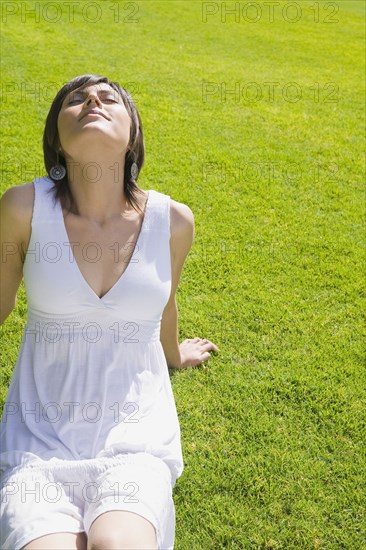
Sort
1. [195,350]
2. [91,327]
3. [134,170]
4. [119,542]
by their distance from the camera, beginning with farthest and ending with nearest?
[195,350]
[134,170]
[91,327]
[119,542]

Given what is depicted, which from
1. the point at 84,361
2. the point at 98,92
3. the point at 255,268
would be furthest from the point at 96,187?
the point at 255,268

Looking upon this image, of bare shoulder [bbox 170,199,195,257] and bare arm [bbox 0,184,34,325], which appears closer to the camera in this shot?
bare arm [bbox 0,184,34,325]

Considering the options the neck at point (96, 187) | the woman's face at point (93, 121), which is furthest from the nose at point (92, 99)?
the neck at point (96, 187)

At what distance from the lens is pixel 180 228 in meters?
2.91

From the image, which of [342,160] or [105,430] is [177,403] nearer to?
[105,430]

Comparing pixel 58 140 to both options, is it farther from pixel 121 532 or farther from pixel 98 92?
pixel 121 532

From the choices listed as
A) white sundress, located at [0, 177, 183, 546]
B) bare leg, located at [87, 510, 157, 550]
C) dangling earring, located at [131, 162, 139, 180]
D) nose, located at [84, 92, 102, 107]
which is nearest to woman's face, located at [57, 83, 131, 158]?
nose, located at [84, 92, 102, 107]

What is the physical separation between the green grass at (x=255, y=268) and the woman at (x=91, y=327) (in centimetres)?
76

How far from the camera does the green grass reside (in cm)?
315

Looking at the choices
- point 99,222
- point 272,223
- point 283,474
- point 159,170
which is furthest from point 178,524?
point 159,170

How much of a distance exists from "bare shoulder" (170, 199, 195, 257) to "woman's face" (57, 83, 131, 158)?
1.20 feet

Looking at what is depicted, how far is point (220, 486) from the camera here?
3.18m

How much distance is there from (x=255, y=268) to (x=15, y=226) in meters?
2.62

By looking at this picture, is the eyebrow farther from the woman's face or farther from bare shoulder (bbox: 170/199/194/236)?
bare shoulder (bbox: 170/199/194/236)
